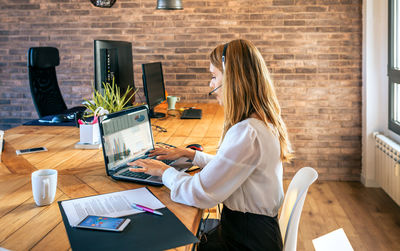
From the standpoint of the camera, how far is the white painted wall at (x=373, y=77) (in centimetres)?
386

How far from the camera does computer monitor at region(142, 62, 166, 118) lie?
316 cm

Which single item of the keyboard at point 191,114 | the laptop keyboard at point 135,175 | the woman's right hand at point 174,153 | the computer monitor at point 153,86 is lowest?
the laptop keyboard at point 135,175

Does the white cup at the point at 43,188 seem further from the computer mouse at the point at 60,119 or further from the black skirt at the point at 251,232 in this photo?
the computer mouse at the point at 60,119

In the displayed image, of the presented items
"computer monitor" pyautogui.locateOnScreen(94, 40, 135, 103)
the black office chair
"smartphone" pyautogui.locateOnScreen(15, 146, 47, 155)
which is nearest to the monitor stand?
"computer monitor" pyautogui.locateOnScreen(94, 40, 135, 103)

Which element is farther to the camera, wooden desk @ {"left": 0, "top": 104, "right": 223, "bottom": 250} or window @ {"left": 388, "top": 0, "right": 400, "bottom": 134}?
window @ {"left": 388, "top": 0, "right": 400, "bottom": 134}

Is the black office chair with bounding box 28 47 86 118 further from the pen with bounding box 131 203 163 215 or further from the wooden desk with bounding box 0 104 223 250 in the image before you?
the pen with bounding box 131 203 163 215

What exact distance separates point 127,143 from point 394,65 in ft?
9.66

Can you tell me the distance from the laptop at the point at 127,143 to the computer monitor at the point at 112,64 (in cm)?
108

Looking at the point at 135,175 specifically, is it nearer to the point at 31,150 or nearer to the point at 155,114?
the point at 31,150

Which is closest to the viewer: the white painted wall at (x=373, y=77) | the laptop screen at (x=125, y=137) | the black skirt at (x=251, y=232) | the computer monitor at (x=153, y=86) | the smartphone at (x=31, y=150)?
the black skirt at (x=251, y=232)

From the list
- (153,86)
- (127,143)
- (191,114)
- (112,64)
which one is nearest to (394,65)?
(191,114)

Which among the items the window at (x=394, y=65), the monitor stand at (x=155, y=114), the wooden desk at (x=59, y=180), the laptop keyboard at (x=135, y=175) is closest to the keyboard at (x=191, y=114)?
the monitor stand at (x=155, y=114)

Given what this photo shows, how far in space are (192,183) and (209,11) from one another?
3162 millimetres

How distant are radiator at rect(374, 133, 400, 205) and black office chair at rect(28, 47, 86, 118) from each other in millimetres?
2814
